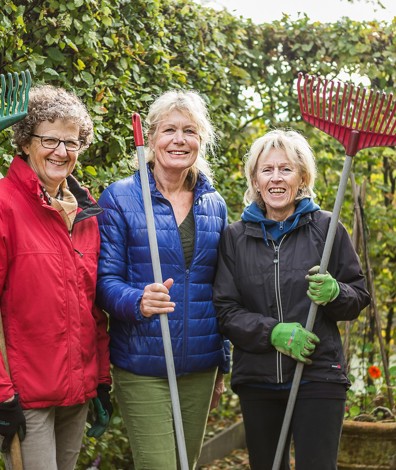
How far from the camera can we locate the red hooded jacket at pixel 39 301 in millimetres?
2939

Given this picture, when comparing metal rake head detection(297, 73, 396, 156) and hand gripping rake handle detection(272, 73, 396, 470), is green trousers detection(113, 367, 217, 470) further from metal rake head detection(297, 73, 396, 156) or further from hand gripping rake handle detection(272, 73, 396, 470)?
metal rake head detection(297, 73, 396, 156)

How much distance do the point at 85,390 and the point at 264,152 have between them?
122cm

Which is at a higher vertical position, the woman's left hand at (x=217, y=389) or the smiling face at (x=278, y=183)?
the smiling face at (x=278, y=183)

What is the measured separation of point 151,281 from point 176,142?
58 cm

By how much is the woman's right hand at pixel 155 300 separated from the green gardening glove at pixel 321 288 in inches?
21.2

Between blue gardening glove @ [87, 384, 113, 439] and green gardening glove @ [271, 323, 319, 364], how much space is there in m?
0.71

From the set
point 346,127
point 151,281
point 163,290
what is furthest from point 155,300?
point 346,127

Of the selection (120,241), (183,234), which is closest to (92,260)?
(120,241)

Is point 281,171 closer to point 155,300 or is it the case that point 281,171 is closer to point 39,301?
point 155,300

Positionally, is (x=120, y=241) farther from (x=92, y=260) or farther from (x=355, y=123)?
(x=355, y=123)

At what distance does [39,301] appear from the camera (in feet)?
9.75

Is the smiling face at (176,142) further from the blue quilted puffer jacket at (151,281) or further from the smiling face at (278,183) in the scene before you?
the smiling face at (278,183)

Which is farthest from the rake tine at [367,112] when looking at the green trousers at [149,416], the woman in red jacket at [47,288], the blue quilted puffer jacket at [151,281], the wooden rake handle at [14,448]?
the wooden rake handle at [14,448]

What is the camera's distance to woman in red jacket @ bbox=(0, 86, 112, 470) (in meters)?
2.94
